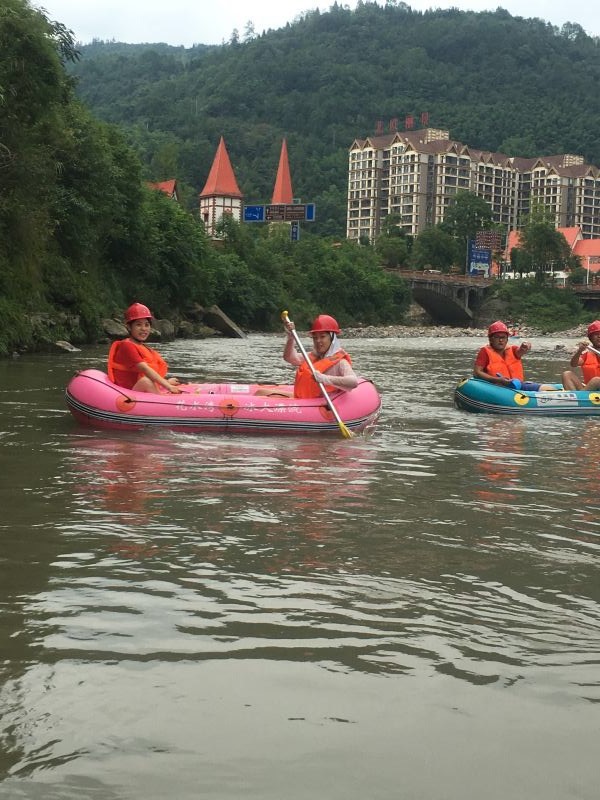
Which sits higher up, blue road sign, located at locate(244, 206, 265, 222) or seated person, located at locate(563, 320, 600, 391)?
blue road sign, located at locate(244, 206, 265, 222)

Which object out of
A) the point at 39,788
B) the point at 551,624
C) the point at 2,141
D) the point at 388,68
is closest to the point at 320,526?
the point at 551,624

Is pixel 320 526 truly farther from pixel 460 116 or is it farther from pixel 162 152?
pixel 460 116

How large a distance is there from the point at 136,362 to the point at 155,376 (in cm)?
23

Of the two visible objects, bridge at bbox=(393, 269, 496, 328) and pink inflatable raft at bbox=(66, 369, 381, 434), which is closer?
pink inflatable raft at bbox=(66, 369, 381, 434)

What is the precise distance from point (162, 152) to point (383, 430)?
8063 cm

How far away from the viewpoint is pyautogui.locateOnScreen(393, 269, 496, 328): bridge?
79.6m

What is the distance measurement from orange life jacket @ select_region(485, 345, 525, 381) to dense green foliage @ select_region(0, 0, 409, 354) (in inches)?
411

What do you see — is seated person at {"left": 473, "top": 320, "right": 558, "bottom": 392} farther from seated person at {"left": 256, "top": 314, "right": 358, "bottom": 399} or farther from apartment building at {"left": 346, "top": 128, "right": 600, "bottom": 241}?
apartment building at {"left": 346, "top": 128, "right": 600, "bottom": 241}

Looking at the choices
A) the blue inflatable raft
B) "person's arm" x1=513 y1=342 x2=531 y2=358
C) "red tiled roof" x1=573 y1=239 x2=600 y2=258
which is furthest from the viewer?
"red tiled roof" x1=573 y1=239 x2=600 y2=258

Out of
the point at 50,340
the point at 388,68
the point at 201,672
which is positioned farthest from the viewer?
the point at 388,68

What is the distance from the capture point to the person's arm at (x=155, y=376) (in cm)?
995

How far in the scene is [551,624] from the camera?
4.02 metres

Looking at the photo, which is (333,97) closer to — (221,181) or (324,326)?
(221,181)

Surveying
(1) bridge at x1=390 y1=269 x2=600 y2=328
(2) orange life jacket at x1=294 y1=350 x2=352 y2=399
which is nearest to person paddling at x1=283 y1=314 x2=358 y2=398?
(2) orange life jacket at x1=294 y1=350 x2=352 y2=399
